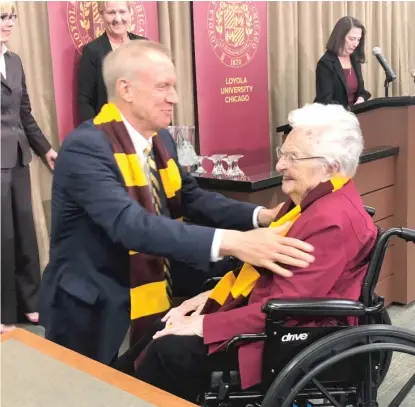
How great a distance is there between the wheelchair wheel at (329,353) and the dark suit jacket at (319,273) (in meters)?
0.12

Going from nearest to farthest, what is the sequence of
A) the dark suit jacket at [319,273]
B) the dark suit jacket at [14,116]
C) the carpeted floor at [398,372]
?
the dark suit jacket at [319,273] < the carpeted floor at [398,372] < the dark suit jacket at [14,116]

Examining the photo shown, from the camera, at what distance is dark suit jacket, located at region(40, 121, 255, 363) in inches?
66.9

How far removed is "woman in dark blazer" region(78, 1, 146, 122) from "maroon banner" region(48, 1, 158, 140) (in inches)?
3.8

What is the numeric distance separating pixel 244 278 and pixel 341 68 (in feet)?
9.24

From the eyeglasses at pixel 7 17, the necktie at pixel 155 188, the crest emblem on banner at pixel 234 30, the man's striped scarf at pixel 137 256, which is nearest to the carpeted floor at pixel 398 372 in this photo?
the man's striped scarf at pixel 137 256

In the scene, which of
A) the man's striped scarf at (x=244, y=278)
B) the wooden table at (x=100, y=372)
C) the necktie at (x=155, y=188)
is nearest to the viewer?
the wooden table at (x=100, y=372)

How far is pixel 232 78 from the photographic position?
4.30 metres

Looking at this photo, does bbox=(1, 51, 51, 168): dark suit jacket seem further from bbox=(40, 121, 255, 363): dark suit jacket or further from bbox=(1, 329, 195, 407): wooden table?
bbox=(1, 329, 195, 407): wooden table

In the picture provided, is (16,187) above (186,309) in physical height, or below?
above

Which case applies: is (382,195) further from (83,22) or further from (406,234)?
(83,22)

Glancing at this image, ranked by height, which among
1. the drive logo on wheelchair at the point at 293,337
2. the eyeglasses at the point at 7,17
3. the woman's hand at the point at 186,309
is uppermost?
the eyeglasses at the point at 7,17

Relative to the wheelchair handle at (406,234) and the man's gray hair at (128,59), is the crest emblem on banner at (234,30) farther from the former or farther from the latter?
the wheelchair handle at (406,234)

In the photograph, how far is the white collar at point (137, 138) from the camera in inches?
74.2

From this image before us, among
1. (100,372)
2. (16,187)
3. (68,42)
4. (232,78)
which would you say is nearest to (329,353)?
(100,372)
